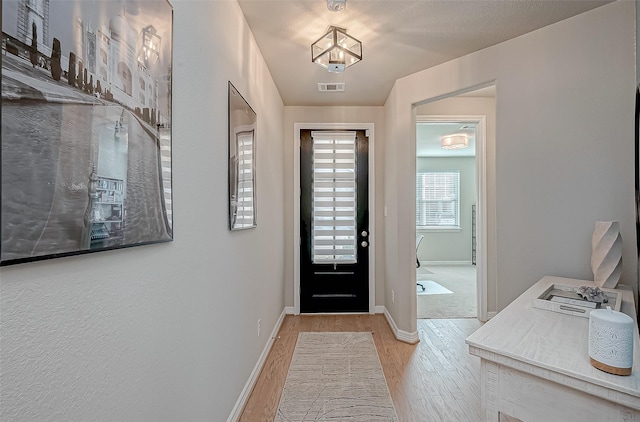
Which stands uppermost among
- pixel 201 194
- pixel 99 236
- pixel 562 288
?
pixel 201 194

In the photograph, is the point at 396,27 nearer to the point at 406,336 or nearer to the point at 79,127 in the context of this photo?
the point at 79,127

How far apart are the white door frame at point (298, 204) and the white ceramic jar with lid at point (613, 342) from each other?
9.07 feet

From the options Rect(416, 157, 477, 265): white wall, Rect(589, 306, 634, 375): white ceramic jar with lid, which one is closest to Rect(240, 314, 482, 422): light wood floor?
Rect(589, 306, 634, 375): white ceramic jar with lid

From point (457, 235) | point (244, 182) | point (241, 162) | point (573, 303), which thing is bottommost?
point (457, 235)

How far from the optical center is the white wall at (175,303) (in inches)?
23.1

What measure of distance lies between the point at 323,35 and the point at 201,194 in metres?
1.43

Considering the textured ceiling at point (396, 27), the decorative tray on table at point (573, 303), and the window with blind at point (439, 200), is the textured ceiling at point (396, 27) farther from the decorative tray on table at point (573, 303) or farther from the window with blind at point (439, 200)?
the window with blind at point (439, 200)

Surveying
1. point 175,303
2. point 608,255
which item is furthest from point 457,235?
point 175,303

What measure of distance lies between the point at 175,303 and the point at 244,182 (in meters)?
1.00

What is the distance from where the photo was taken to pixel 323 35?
2029 millimetres

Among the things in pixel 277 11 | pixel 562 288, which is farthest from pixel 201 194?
pixel 562 288

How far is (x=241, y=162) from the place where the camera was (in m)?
1.91

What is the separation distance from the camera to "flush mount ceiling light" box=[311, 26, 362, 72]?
197 centimetres

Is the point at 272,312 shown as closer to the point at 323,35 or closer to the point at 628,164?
the point at 323,35
